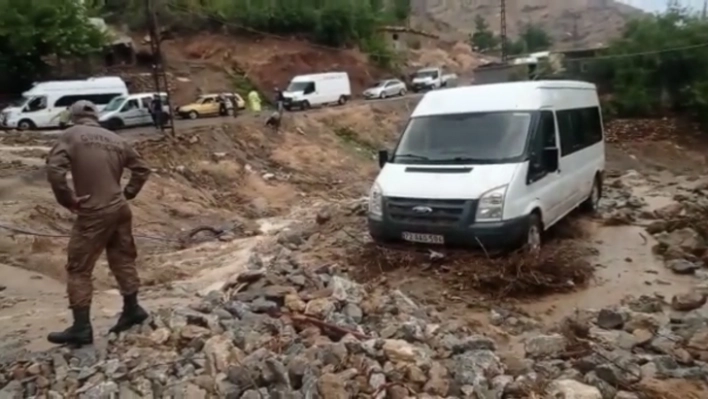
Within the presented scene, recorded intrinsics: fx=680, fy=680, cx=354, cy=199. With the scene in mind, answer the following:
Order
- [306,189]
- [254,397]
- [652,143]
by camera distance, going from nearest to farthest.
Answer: [254,397], [306,189], [652,143]

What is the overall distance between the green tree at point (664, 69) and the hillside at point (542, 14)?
8037 centimetres

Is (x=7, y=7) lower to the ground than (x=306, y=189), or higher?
higher

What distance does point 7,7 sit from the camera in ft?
102

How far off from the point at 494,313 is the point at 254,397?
3.38m

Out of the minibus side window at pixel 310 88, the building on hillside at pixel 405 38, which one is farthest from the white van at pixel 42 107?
the building on hillside at pixel 405 38

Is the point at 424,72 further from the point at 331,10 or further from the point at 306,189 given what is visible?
the point at 306,189

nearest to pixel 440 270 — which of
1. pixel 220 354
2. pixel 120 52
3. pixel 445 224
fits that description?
pixel 445 224

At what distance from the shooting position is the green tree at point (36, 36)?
31234 mm

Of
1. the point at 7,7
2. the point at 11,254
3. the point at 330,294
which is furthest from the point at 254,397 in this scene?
the point at 7,7

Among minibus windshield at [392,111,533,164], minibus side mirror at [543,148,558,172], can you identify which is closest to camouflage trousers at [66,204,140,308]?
minibus windshield at [392,111,533,164]

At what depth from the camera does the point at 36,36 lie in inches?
1261

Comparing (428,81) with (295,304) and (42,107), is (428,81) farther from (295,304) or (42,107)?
(295,304)

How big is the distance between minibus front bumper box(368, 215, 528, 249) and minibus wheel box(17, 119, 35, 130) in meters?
23.0

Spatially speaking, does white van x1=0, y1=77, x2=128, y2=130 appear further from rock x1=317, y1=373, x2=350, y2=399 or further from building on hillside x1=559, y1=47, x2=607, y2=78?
rock x1=317, y1=373, x2=350, y2=399
